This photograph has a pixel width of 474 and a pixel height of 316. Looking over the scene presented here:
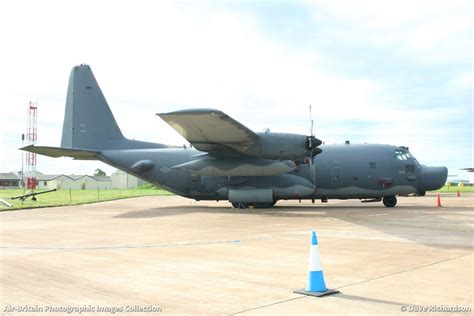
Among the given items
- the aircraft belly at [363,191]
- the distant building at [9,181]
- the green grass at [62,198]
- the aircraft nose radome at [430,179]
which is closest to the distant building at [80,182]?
the distant building at [9,181]

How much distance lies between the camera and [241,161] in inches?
932

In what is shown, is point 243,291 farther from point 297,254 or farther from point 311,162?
point 311,162

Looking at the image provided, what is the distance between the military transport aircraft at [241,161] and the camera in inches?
867

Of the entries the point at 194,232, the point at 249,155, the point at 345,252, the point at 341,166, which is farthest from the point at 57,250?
the point at 341,166

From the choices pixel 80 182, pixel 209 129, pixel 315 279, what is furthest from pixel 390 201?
pixel 80 182

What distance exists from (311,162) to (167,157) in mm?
8811

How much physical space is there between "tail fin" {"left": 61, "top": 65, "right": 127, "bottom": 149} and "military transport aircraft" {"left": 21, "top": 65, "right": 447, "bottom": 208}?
62 millimetres

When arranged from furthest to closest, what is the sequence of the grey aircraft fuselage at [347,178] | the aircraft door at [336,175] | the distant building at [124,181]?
the distant building at [124,181], the aircraft door at [336,175], the grey aircraft fuselage at [347,178]
